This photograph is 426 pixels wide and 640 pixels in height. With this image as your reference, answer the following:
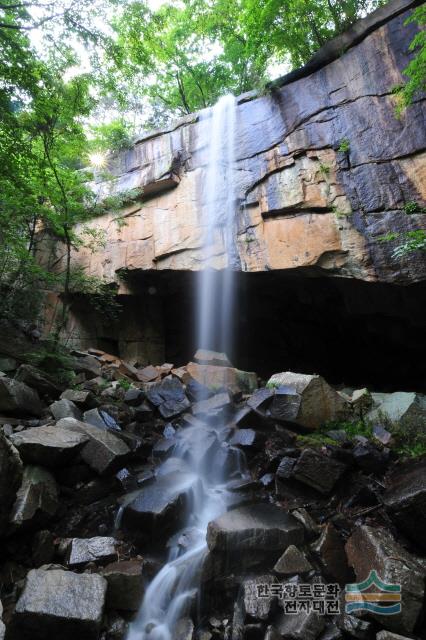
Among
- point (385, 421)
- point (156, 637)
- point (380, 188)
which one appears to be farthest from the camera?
point (380, 188)

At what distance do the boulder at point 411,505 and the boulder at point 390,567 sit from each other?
23cm

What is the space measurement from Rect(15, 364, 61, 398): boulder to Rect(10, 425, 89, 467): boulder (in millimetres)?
1690

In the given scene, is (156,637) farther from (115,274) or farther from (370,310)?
(115,274)

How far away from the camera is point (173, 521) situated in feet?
14.8

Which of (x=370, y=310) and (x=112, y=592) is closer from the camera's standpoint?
(x=112, y=592)

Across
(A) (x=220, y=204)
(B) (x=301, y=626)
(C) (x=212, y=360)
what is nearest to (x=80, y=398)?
(C) (x=212, y=360)

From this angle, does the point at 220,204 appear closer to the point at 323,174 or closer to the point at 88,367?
the point at 323,174

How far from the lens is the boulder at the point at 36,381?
646 centimetres

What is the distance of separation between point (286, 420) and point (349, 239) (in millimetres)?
4554

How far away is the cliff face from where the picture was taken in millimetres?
7676

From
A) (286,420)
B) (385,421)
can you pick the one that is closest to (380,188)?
(385,421)

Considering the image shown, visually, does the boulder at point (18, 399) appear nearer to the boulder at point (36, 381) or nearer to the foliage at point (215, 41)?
the boulder at point (36, 381)

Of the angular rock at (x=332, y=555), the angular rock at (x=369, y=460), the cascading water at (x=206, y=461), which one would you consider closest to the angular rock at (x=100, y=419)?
the cascading water at (x=206, y=461)

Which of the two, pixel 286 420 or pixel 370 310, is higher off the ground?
pixel 370 310
